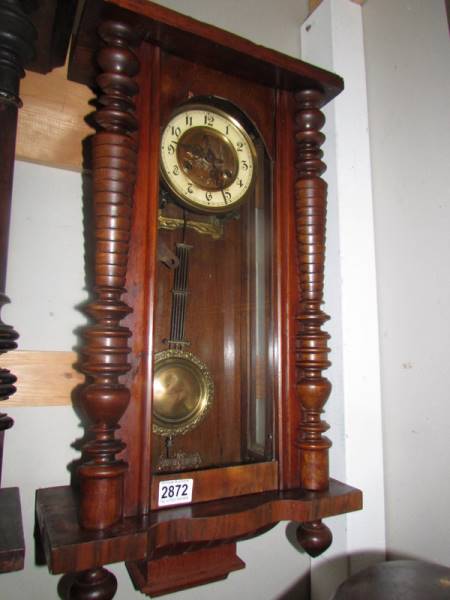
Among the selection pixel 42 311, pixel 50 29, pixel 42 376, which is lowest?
pixel 42 376

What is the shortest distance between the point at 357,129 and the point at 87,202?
0.64 meters

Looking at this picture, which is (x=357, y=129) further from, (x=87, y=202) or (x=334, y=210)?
(x=87, y=202)

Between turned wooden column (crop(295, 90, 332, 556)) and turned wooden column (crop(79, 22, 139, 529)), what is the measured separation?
0.31 metres

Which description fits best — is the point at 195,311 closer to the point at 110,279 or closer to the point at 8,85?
the point at 110,279

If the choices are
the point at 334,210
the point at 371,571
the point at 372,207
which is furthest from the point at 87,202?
the point at 371,571

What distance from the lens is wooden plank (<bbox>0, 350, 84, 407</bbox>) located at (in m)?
0.76

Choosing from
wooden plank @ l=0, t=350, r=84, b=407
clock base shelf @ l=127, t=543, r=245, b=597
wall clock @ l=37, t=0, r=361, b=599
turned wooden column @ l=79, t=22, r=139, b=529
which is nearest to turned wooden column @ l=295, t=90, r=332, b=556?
wall clock @ l=37, t=0, r=361, b=599

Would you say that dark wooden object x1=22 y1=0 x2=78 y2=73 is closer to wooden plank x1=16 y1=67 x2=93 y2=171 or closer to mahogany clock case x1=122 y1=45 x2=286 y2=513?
wooden plank x1=16 y1=67 x2=93 y2=171

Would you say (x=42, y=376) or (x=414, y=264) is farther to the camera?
(x=414, y=264)

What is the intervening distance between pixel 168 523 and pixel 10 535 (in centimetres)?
19

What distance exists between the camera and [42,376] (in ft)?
2.53

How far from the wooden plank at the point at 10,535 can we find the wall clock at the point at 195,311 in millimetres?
38

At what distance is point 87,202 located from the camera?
831 mm

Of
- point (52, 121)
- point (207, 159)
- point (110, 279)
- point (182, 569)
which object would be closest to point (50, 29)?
point (52, 121)
